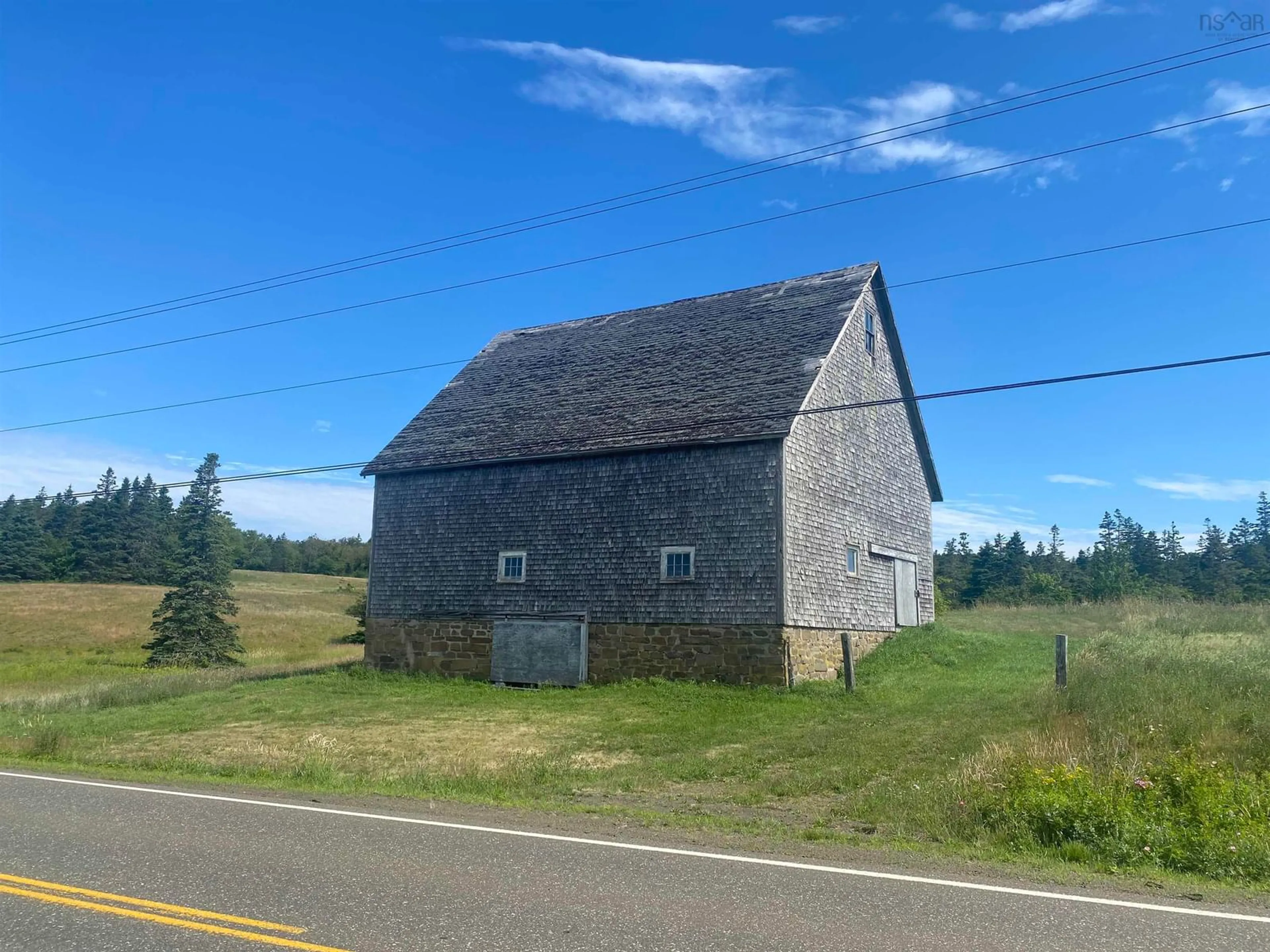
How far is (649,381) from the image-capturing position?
25.7 m

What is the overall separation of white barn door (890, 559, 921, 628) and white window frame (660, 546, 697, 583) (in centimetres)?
786

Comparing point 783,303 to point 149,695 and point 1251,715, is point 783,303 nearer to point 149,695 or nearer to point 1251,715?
point 1251,715

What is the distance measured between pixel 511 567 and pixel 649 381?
637 cm

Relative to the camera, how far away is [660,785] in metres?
12.1

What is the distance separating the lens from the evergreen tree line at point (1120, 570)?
81375mm

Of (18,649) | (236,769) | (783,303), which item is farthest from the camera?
(18,649)

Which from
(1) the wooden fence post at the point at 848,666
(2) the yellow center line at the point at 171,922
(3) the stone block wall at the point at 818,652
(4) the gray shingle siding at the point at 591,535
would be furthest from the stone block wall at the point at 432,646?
(2) the yellow center line at the point at 171,922

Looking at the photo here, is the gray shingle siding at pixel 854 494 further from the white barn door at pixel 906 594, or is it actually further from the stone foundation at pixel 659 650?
the stone foundation at pixel 659 650

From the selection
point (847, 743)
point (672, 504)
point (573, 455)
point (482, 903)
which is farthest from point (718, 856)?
point (573, 455)

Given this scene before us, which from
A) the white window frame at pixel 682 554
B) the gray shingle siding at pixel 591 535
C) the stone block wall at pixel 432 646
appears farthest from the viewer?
the stone block wall at pixel 432 646

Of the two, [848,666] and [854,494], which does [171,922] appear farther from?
[854,494]

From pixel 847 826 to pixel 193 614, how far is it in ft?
148

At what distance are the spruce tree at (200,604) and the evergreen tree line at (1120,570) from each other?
53841mm

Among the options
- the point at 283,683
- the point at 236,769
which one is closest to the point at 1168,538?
the point at 283,683
